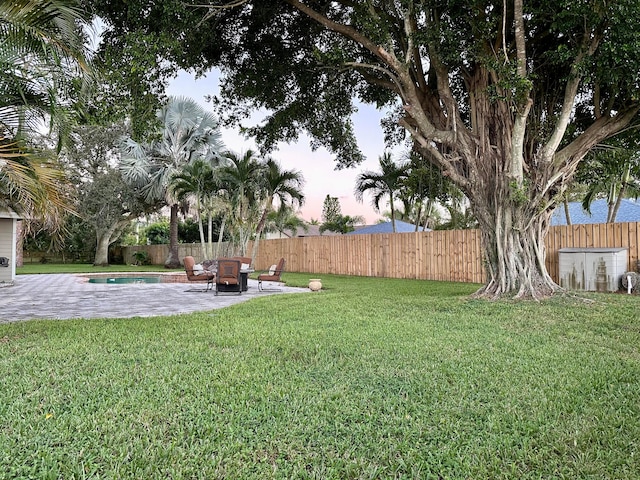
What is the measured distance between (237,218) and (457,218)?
32.9 ft

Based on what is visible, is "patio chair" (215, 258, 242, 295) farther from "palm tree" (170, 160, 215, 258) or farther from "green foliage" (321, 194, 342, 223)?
"green foliage" (321, 194, 342, 223)

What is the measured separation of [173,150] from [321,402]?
25.3m

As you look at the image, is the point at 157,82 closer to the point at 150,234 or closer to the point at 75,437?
the point at 75,437

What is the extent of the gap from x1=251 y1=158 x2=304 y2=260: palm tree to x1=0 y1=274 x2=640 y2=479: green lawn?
43.1 feet

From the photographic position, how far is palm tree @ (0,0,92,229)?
469 cm

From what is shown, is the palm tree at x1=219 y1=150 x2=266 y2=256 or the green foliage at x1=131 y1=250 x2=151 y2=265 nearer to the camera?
the palm tree at x1=219 y1=150 x2=266 y2=256

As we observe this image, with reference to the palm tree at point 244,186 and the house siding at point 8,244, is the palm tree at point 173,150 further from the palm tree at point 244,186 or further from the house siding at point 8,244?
the house siding at point 8,244

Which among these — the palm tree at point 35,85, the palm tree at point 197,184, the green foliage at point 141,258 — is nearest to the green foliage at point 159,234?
the green foliage at point 141,258

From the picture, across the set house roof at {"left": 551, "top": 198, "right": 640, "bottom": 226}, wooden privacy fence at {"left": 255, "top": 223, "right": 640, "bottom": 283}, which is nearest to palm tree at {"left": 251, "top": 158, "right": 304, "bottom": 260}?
wooden privacy fence at {"left": 255, "top": 223, "right": 640, "bottom": 283}

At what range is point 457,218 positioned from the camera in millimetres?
20641

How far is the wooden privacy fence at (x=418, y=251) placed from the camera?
397 inches

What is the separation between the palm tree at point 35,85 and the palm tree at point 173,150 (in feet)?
65.3

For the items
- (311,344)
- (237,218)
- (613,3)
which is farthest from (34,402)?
(237,218)

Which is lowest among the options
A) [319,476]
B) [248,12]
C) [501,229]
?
[319,476]
